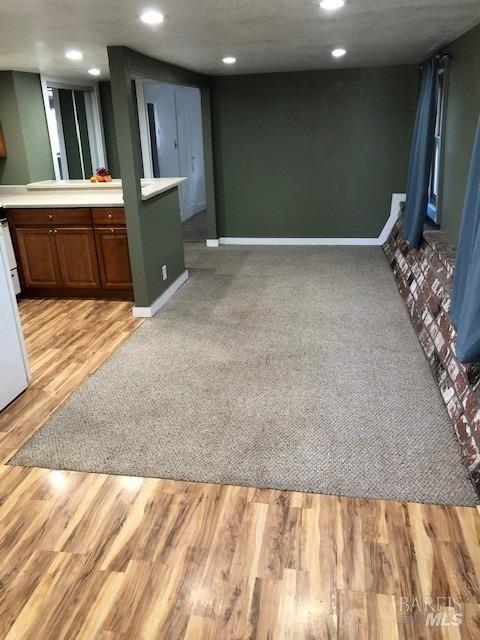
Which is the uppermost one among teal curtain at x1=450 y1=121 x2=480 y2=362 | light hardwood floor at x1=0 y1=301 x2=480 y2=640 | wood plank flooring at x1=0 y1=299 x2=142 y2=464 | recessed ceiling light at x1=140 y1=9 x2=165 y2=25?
recessed ceiling light at x1=140 y1=9 x2=165 y2=25

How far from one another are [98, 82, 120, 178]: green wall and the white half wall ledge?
1.75m

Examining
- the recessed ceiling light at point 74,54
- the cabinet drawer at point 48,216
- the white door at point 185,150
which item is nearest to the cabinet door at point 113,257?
the cabinet drawer at point 48,216

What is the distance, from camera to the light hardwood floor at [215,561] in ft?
5.76

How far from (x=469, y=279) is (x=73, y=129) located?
222 inches

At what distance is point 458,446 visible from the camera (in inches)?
103

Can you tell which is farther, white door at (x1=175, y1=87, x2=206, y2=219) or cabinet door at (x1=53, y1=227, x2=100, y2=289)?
white door at (x1=175, y1=87, x2=206, y2=219)

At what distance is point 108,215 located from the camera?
4.78 m

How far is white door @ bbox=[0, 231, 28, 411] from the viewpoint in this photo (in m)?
3.06

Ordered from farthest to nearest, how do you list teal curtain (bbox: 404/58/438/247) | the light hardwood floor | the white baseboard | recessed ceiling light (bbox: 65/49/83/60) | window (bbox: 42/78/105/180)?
1. window (bbox: 42/78/105/180)
2. teal curtain (bbox: 404/58/438/247)
3. the white baseboard
4. recessed ceiling light (bbox: 65/49/83/60)
5. the light hardwood floor

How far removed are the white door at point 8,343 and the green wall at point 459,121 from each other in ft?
10.4

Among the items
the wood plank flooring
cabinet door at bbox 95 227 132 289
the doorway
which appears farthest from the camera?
the doorway

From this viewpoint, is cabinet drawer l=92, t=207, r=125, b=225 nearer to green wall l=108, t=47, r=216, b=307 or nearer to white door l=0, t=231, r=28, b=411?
green wall l=108, t=47, r=216, b=307

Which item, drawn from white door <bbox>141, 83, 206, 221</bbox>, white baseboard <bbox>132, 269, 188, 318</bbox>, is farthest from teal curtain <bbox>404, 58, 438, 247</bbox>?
white door <bbox>141, 83, 206, 221</bbox>

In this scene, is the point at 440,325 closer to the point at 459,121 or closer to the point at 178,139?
the point at 459,121
